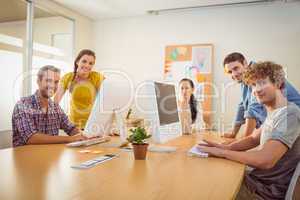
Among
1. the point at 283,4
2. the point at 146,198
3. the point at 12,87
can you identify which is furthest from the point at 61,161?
the point at 283,4

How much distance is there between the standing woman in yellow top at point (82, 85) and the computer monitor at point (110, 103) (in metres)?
0.77

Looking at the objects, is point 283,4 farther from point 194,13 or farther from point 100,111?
point 100,111

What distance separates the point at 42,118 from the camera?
2.05 metres

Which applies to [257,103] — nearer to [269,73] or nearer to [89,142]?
[269,73]

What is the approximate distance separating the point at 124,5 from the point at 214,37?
4.56 ft

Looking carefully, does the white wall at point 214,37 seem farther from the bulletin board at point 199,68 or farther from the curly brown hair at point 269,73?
the curly brown hair at point 269,73

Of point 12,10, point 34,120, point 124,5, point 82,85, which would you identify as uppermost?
point 124,5

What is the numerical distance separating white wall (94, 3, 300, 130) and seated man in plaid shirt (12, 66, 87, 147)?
2403mm

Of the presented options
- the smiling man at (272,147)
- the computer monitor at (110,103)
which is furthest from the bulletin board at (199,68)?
the smiling man at (272,147)

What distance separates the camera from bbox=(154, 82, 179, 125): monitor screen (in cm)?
168

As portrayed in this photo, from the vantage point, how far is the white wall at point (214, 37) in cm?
379

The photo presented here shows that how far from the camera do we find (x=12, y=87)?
3.45 metres

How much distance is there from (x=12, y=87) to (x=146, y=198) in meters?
3.11

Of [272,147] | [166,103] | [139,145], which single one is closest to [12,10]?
[166,103]
